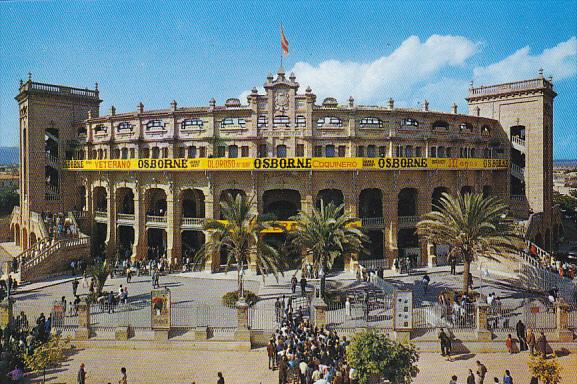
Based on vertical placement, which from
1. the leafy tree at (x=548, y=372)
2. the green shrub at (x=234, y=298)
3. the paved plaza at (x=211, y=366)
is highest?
the leafy tree at (x=548, y=372)

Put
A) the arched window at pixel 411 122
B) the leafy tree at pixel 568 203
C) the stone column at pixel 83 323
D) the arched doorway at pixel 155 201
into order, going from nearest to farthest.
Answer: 1. the stone column at pixel 83 323
2. the arched window at pixel 411 122
3. the arched doorway at pixel 155 201
4. the leafy tree at pixel 568 203

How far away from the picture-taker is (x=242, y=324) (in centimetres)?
2464

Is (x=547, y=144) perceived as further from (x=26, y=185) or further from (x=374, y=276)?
(x=26, y=185)

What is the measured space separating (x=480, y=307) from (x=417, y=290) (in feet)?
36.2

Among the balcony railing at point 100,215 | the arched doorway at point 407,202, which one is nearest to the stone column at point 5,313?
the balcony railing at point 100,215

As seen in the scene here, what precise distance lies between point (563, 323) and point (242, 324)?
18.2m

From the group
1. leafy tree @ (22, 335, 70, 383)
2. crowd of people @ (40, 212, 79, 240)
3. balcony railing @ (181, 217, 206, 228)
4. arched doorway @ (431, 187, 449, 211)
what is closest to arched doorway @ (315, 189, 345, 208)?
arched doorway @ (431, 187, 449, 211)

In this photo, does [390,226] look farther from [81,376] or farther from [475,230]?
[81,376]

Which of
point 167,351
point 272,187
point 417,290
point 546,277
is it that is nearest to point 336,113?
point 272,187

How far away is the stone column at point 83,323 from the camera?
81.3 ft

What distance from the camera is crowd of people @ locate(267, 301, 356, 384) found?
18.8 metres

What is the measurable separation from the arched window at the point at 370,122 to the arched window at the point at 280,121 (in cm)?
734

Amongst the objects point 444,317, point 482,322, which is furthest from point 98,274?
point 482,322

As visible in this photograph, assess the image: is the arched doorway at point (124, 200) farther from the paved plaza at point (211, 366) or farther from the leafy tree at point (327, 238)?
the paved plaza at point (211, 366)
